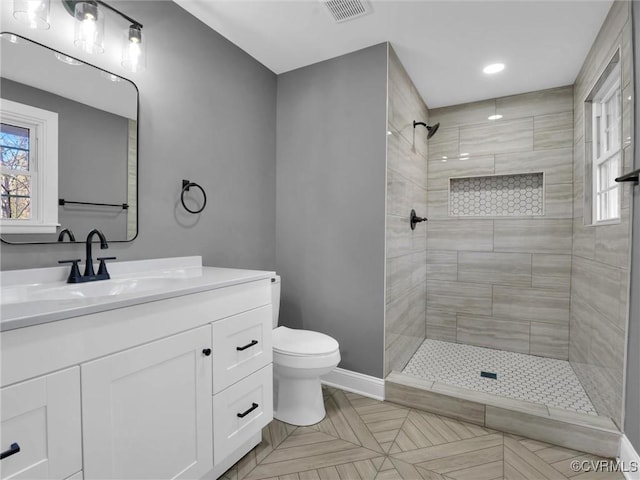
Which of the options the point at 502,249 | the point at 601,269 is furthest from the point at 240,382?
the point at 502,249

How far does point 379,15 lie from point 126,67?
146 centimetres

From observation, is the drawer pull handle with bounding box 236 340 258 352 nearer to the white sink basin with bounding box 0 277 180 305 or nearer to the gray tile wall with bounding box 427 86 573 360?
the white sink basin with bounding box 0 277 180 305

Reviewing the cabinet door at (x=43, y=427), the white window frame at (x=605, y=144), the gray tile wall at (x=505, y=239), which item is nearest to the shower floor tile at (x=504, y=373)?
the gray tile wall at (x=505, y=239)

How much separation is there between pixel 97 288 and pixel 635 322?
95.6 inches

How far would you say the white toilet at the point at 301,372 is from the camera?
1.88 metres

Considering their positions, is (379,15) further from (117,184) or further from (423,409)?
(423,409)

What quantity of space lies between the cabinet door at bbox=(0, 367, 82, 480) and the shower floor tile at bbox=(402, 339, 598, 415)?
2.13 meters

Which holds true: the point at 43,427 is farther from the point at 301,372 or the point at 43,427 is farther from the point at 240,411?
the point at 301,372

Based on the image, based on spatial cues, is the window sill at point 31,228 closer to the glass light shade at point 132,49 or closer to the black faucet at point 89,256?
the black faucet at point 89,256

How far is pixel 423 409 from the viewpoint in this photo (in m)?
2.12

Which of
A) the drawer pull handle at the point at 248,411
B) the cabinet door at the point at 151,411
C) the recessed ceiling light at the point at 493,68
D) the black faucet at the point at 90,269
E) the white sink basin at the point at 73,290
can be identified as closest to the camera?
the cabinet door at the point at 151,411

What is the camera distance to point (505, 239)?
10.1 ft

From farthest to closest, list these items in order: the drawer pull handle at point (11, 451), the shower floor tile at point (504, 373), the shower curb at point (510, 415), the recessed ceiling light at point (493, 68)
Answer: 1. the recessed ceiling light at point (493, 68)
2. the shower floor tile at point (504, 373)
3. the shower curb at point (510, 415)
4. the drawer pull handle at point (11, 451)

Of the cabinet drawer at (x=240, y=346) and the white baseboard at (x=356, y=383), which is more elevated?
the cabinet drawer at (x=240, y=346)
